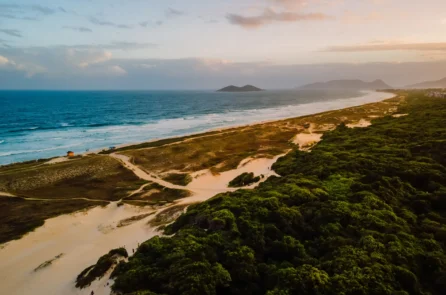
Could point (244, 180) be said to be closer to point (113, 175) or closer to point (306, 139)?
point (113, 175)

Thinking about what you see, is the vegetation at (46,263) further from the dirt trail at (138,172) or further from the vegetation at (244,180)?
the vegetation at (244,180)

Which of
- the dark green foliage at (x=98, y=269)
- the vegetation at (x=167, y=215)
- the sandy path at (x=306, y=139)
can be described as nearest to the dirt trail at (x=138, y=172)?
the vegetation at (x=167, y=215)

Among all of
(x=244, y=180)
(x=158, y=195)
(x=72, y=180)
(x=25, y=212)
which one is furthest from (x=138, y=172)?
(x=244, y=180)

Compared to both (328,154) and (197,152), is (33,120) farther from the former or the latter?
(328,154)

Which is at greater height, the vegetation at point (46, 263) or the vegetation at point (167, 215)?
the vegetation at point (167, 215)

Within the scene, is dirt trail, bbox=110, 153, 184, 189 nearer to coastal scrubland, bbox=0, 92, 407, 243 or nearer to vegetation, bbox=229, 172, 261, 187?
coastal scrubland, bbox=0, 92, 407, 243

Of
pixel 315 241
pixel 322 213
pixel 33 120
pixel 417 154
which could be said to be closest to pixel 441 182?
Answer: pixel 417 154

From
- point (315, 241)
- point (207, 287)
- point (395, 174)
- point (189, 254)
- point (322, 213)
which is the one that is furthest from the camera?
point (395, 174)
